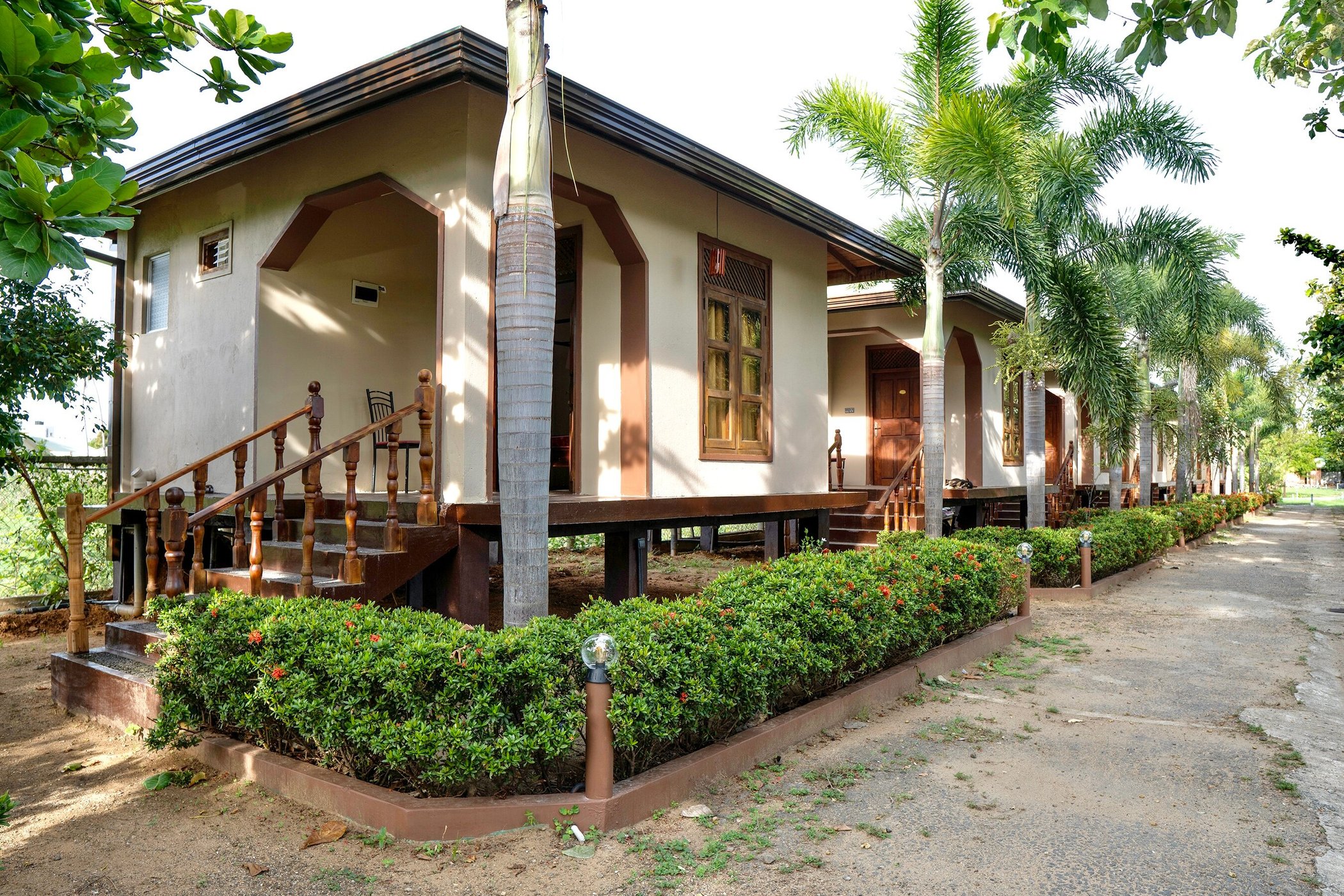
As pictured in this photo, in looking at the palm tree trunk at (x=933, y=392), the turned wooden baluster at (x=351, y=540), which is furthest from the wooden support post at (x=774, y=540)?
the turned wooden baluster at (x=351, y=540)

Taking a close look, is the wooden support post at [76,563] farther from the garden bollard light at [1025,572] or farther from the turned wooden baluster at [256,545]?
the garden bollard light at [1025,572]

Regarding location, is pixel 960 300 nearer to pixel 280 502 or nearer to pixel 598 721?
pixel 280 502

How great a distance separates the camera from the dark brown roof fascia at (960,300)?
1480 centimetres

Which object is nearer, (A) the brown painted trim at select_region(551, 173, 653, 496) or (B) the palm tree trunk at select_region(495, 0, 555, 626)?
(B) the palm tree trunk at select_region(495, 0, 555, 626)

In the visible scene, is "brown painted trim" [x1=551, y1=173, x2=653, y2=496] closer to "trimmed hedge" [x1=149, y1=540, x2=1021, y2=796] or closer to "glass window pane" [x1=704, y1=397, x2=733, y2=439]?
"glass window pane" [x1=704, y1=397, x2=733, y2=439]

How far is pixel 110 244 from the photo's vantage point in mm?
10039

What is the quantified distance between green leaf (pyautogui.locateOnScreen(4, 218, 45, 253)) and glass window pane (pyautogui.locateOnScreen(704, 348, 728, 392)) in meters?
6.78

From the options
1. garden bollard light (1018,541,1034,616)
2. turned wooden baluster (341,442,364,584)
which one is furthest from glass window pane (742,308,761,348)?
turned wooden baluster (341,442,364,584)

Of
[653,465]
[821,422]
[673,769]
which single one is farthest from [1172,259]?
[673,769]

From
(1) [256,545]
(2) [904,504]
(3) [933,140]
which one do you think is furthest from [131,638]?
(2) [904,504]

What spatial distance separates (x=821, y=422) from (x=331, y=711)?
7.75 meters

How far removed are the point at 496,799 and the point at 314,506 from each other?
2794mm

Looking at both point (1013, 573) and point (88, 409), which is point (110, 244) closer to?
point (88, 409)

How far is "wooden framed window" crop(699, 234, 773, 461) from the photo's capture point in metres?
9.09
